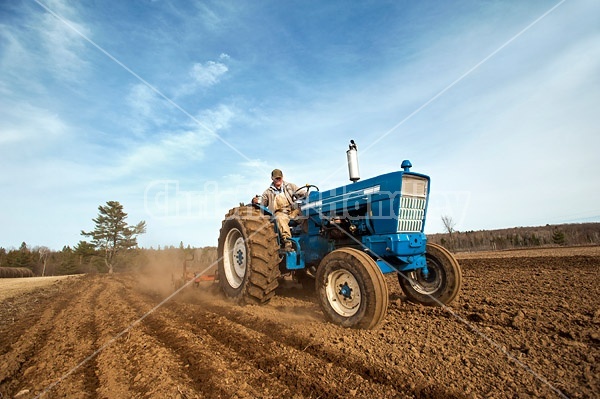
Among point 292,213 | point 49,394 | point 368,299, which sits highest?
point 292,213

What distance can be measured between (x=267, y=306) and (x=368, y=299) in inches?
95.6

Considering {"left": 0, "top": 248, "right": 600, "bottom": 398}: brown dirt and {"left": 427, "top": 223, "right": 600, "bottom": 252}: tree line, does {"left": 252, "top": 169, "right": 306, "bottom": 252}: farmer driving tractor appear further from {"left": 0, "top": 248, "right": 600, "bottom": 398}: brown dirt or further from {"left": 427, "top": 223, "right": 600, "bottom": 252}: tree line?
{"left": 427, "top": 223, "right": 600, "bottom": 252}: tree line

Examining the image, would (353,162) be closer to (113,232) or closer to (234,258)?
(234,258)

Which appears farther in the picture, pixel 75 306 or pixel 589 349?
pixel 75 306

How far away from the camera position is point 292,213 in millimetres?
5945

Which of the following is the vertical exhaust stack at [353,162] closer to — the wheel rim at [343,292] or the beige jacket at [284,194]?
the beige jacket at [284,194]

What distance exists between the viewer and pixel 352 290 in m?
3.61

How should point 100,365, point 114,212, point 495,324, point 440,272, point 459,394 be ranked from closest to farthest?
point 459,394 < point 100,365 < point 495,324 < point 440,272 < point 114,212

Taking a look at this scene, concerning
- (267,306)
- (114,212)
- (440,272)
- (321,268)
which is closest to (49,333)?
(267,306)

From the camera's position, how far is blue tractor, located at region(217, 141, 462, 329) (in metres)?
3.54

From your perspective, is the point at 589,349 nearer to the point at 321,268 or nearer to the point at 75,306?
the point at 321,268

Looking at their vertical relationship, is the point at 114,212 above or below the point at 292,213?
above

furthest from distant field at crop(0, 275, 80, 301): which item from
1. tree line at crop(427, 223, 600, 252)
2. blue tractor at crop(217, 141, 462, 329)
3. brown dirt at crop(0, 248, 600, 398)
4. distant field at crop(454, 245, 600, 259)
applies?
tree line at crop(427, 223, 600, 252)

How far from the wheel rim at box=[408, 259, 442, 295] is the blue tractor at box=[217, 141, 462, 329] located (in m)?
0.01
